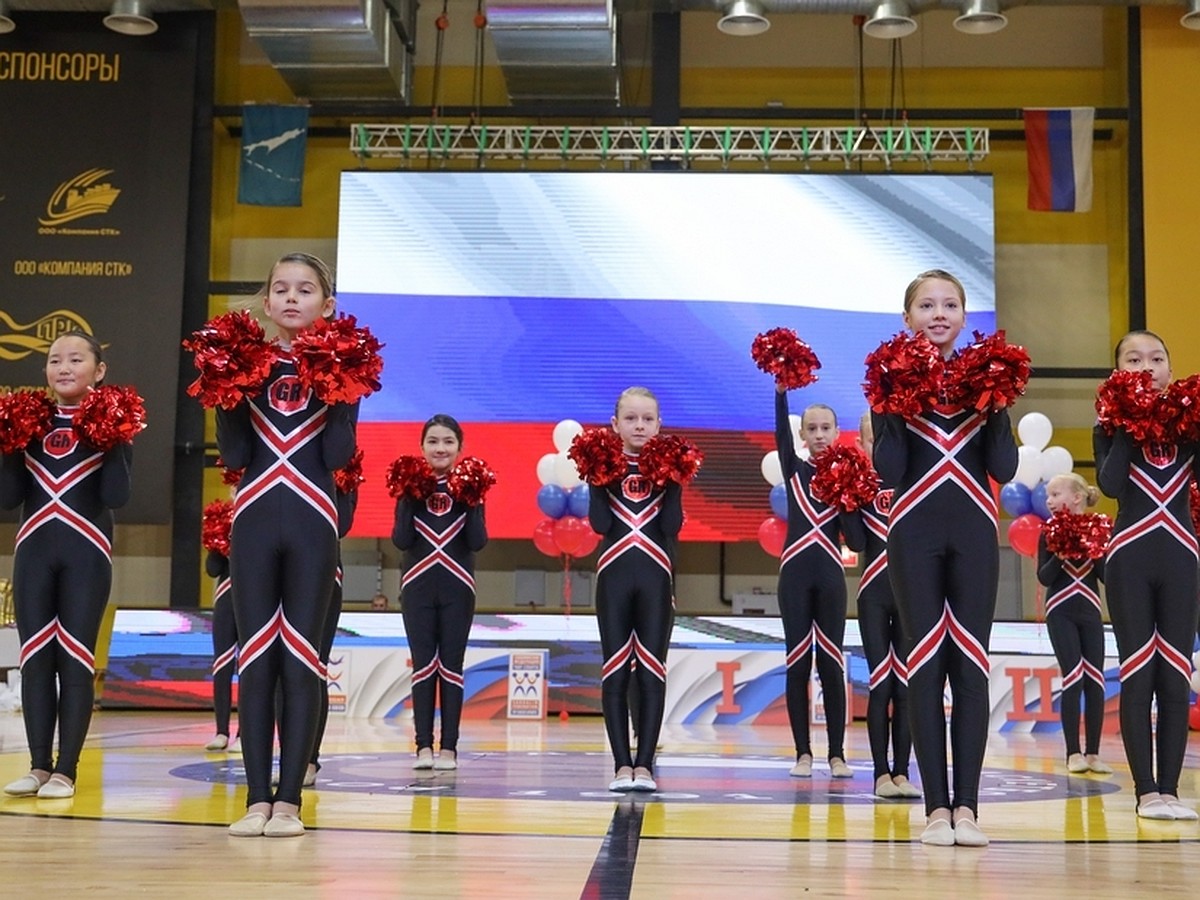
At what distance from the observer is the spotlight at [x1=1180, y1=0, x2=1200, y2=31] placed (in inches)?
487

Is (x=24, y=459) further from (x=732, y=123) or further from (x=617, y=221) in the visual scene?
(x=732, y=123)

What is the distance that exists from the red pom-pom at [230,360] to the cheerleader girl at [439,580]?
2603 mm

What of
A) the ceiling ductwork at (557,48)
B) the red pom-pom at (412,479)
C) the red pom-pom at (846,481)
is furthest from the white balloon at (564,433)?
the red pom-pom at (846,481)

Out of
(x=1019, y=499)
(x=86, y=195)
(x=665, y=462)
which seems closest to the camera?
(x=665, y=462)

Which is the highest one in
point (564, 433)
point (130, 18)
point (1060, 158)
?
point (130, 18)

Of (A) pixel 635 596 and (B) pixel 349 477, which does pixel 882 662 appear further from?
A: (B) pixel 349 477

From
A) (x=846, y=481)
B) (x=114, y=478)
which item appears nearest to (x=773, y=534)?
(x=846, y=481)

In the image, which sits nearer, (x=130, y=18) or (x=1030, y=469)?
(x=1030, y=469)

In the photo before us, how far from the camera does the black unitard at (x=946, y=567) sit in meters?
4.07

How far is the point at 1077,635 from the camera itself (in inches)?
288

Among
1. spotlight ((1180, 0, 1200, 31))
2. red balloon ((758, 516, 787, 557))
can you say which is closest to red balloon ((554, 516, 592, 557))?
red balloon ((758, 516, 787, 557))

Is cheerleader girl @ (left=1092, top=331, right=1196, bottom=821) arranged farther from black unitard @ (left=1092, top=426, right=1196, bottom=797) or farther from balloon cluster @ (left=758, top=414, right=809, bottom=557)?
balloon cluster @ (left=758, top=414, right=809, bottom=557)

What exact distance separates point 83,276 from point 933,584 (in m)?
11.2

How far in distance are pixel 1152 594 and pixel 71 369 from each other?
3.95m
